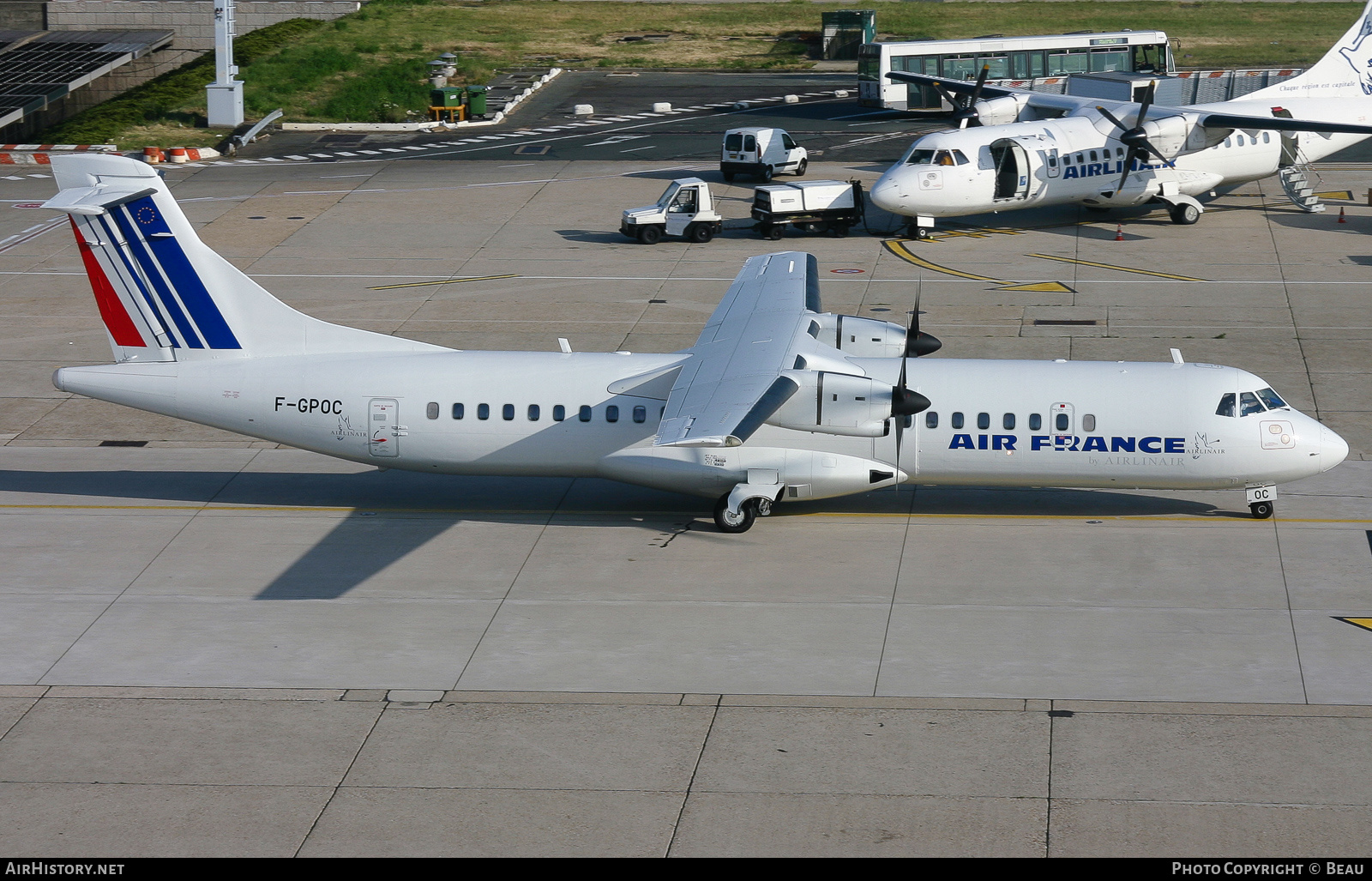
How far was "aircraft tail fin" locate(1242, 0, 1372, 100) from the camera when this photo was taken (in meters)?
50.6

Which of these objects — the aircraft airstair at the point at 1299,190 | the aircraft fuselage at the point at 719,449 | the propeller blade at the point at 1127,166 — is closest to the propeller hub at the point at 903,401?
the aircraft fuselage at the point at 719,449

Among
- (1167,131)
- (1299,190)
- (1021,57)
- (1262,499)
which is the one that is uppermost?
(1021,57)

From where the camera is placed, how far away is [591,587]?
2277 cm

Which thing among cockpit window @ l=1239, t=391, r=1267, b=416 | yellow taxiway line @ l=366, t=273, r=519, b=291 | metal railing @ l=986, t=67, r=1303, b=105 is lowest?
yellow taxiway line @ l=366, t=273, r=519, b=291

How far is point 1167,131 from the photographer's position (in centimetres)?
4653

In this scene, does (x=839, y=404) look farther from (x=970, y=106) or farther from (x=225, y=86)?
(x=225, y=86)

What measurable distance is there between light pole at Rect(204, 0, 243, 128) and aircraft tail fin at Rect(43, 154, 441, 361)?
40.7 metres

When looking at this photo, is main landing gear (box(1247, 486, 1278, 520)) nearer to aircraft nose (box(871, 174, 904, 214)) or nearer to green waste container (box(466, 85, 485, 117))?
aircraft nose (box(871, 174, 904, 214))

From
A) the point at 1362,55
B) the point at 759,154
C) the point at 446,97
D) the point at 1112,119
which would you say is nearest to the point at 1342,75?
the point at 1362,55

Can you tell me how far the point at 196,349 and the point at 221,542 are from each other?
135 inches

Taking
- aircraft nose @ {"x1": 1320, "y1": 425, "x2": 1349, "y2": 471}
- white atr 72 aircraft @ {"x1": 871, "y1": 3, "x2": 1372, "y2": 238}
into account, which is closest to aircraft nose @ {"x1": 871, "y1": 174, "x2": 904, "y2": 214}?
white atr 72 aircraft @ {"x1": 871, "y1": 3, "x2": 1372, "y2": 238}

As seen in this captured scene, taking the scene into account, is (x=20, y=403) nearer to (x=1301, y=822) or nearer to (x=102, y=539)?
(x=102, y=539)

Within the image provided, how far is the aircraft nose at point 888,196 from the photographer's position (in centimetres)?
4522

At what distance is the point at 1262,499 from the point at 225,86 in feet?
170
